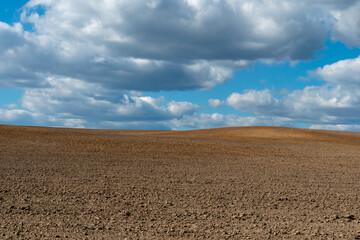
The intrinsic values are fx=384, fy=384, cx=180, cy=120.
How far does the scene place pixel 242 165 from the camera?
15.7m

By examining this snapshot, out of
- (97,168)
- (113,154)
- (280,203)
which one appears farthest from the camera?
(113,154)

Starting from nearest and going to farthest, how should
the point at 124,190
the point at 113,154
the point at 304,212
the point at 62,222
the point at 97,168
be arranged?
the point at 62,222
the point at 304,212
the point at 124,190
the point at 97,168
the point at 113,154

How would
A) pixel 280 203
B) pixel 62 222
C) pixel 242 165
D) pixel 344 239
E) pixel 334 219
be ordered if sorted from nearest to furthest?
pixel 344 239 < pixel 62 222 < pixel 334 219 < pixel 280 203 < pixel 242 165

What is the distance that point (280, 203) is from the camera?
908 centimetres

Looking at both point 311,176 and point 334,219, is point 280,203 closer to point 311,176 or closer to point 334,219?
point 334,219

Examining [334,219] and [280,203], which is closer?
[334,219]

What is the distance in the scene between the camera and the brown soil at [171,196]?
22.2ft

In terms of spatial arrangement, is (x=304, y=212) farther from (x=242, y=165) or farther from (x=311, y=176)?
(x=242, y=165)

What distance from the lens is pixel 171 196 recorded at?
9414 mm

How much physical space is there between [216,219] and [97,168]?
23.1 feet

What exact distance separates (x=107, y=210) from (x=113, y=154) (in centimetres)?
969

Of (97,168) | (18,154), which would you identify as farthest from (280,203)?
(18,154)

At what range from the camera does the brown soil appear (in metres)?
6.76

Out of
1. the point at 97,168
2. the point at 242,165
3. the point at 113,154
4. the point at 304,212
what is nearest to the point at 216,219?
the point at 304,212
